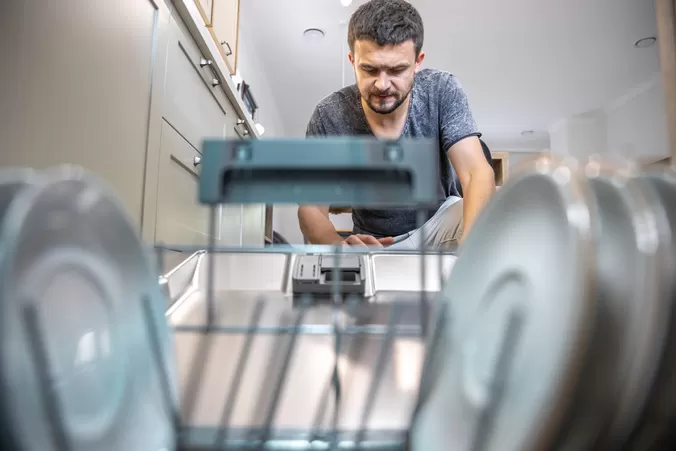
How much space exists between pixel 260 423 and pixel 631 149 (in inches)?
9.8

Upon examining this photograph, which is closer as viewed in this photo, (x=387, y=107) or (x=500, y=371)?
(x=500, y=371)

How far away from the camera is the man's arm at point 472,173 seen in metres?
0.92

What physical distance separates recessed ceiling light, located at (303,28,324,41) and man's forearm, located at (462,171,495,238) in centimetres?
226

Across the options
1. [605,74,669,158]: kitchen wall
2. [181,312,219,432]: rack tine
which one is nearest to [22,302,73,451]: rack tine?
[181,312,219,432]: rack tine

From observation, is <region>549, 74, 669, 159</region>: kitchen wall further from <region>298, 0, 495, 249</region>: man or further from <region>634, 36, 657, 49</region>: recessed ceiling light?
<region>298, 0, 495, 249</region>: man

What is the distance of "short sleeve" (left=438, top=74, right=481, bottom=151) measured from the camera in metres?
1.13

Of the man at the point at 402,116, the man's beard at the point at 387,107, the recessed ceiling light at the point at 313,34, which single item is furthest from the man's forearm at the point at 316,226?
the recessed ceiling light at the point at 313,34

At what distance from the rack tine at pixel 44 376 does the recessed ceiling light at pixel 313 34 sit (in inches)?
120

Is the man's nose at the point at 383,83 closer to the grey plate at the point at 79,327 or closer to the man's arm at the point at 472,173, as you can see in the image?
the man's arm at the point at 472,173

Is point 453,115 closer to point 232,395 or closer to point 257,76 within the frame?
point 232,395

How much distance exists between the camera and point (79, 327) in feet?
0.72

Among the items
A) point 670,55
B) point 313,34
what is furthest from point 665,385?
point 313,34

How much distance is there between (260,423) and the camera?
29 cm

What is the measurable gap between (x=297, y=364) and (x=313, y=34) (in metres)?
2.96
